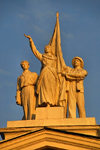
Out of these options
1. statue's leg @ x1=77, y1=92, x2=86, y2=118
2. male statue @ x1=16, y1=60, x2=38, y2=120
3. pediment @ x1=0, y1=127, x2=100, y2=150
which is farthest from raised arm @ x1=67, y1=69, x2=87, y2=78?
pediment @ x1=0, y1=127, x2=100, y2=150

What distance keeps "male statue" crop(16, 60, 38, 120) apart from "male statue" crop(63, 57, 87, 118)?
1786mm

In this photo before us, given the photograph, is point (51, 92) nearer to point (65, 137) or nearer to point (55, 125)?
point (55, 125)

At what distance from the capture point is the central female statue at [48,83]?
Answer: 2756cm

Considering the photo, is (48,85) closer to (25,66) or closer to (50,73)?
(50,73)

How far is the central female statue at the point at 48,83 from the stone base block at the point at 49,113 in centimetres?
49

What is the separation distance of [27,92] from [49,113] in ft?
6.63

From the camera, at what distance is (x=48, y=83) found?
27875mm

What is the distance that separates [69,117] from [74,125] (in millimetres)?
1446

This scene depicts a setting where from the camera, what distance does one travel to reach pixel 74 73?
1116 inches

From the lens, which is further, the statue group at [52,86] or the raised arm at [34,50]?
the raised arm at [34,50]

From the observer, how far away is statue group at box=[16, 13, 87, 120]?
27.7 m

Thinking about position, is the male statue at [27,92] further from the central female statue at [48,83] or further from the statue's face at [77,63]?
the statue's face at [77,63]

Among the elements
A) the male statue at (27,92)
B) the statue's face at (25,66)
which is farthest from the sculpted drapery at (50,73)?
the statue's face at (25,66)

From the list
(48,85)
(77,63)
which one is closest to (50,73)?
(48,85)
